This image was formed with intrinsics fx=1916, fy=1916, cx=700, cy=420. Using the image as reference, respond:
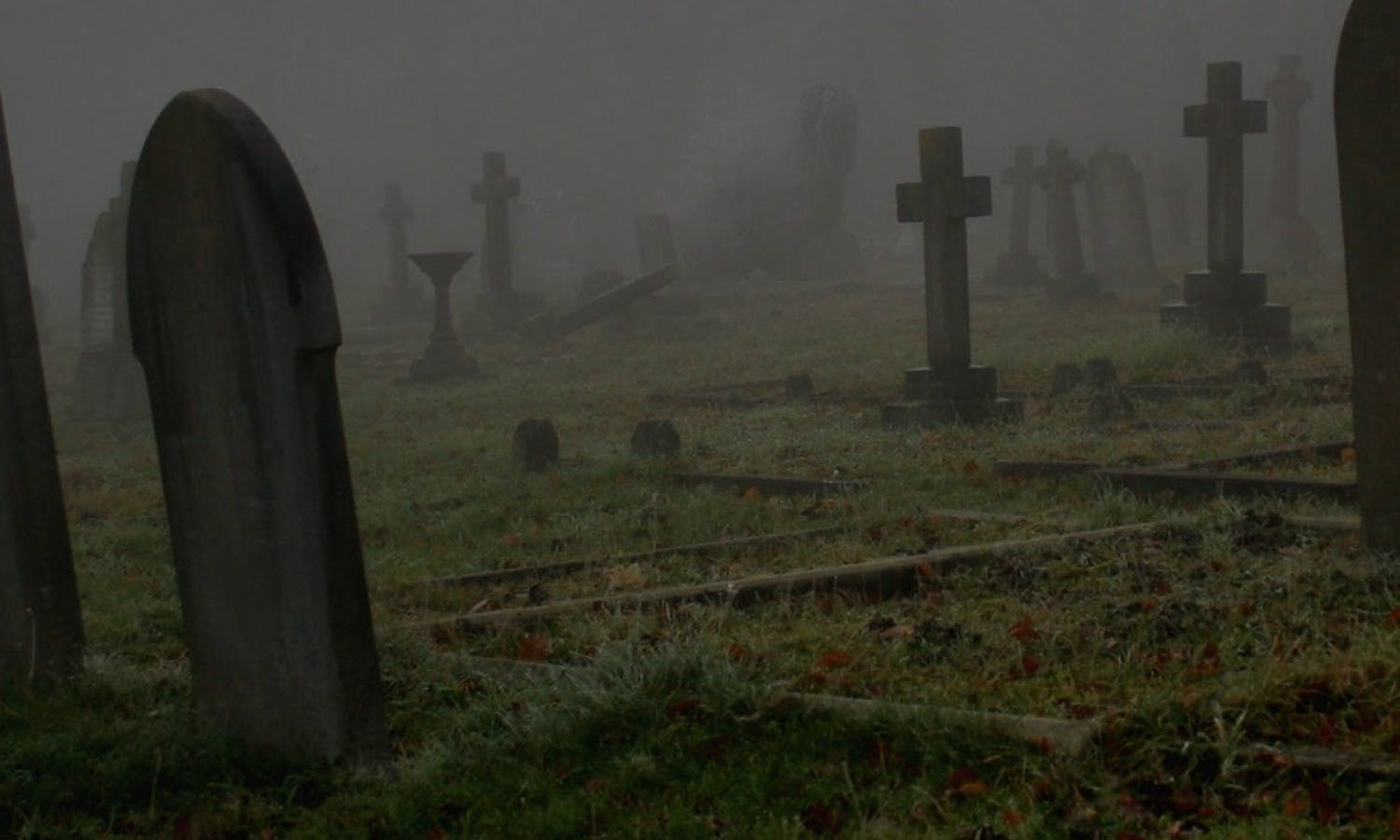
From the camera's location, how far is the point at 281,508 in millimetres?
5090

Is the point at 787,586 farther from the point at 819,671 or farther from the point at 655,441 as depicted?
the point at 655,441

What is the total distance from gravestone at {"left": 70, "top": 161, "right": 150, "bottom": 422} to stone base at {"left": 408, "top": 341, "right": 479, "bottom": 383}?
3.10 metres

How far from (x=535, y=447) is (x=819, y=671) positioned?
21.9ft

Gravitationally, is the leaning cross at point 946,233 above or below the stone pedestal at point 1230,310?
above

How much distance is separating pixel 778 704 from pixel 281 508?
1412 mm

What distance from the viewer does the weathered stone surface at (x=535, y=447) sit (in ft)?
39.2

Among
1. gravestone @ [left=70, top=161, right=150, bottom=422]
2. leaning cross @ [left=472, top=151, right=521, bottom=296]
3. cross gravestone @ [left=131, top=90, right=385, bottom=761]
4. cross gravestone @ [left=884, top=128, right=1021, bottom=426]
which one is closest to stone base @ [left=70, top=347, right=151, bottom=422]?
gravestone @ [left=70, top=161, right=150, bottom=422]

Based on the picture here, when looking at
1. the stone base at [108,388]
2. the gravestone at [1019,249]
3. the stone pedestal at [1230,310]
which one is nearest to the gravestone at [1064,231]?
the gravestone at [1019,249]

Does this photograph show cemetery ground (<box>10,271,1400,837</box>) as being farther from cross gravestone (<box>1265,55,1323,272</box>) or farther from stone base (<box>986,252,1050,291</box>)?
cross gravestone (<box>1265,55,1323,272</box>)

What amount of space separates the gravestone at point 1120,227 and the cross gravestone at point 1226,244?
11396 millimetres

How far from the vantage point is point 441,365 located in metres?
21.4

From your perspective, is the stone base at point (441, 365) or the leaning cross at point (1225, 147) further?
the stone base at point (441, 365)

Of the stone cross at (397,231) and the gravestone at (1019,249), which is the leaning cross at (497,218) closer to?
the stone cross at (397,231)

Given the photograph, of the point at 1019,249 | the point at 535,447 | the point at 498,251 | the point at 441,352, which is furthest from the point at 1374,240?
the point at 1019,249
